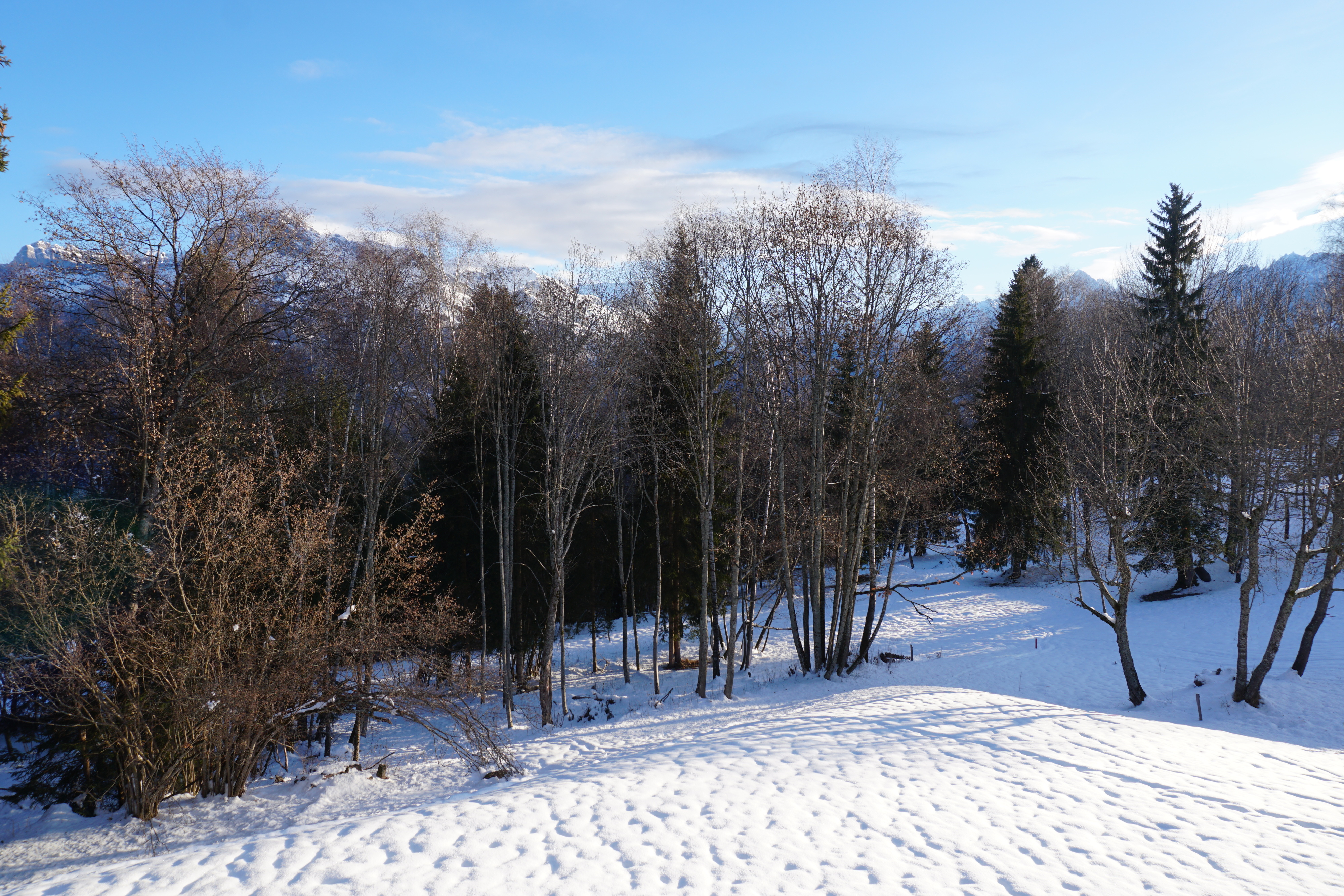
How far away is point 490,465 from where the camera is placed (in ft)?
67.4

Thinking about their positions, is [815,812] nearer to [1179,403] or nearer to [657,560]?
[657,560]

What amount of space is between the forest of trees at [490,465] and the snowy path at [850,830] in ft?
17.4

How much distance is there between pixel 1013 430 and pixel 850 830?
88.6 feet

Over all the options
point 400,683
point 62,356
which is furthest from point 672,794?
point 62,356

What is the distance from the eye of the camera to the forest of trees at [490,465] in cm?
1190

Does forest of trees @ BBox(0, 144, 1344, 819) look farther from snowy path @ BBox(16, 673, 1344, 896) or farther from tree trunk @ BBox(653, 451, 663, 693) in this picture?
snowy path @ BBox(16, 673, 1344, 896)

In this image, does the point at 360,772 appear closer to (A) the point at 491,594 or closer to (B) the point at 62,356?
(A) the point at 491,594

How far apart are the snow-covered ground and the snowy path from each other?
3 cm

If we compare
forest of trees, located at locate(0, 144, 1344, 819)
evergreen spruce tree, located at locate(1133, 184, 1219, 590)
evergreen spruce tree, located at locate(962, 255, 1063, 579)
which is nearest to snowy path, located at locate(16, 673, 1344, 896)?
forest of trees, located at locate(0, 144, 1344, 819)

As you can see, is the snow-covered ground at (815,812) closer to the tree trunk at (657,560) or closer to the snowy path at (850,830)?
the snowy path at (850,830)

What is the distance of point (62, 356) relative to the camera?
17.4 metres

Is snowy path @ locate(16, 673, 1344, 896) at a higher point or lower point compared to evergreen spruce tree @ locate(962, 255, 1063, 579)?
lower

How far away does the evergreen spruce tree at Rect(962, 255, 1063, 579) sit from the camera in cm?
2884

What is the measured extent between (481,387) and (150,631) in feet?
30.7
